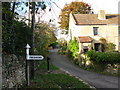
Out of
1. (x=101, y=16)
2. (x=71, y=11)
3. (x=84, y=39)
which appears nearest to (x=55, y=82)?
(x=84, y=39)

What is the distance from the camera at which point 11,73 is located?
18.1 ft

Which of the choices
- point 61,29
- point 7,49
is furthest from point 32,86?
point 61,29

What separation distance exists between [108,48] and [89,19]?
5.91 metres

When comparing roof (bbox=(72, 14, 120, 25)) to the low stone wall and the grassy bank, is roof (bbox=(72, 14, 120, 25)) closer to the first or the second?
the grassy bank

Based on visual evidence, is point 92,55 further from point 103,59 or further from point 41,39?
point 41,39

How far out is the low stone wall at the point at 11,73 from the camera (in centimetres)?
508

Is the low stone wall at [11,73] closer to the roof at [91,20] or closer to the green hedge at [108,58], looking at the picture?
the green hedge at [108,58]

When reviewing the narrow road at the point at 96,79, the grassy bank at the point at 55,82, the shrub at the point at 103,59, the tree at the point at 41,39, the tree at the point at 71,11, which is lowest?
the narrow road at the point at 96,79

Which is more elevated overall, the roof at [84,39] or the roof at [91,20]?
the roof at [91,20]

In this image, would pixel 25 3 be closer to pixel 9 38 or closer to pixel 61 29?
pixel 9 38

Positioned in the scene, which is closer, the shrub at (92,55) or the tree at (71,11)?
the shrub at (92,55)

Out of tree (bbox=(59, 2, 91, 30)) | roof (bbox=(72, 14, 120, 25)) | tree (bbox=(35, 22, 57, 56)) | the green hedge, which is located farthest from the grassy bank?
tree (bbox=(59, 2, 91, 30))

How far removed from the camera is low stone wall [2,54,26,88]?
16.7 ft

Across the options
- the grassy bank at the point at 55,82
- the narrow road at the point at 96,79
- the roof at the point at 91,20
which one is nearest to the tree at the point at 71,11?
the roof at the point at 91,20
